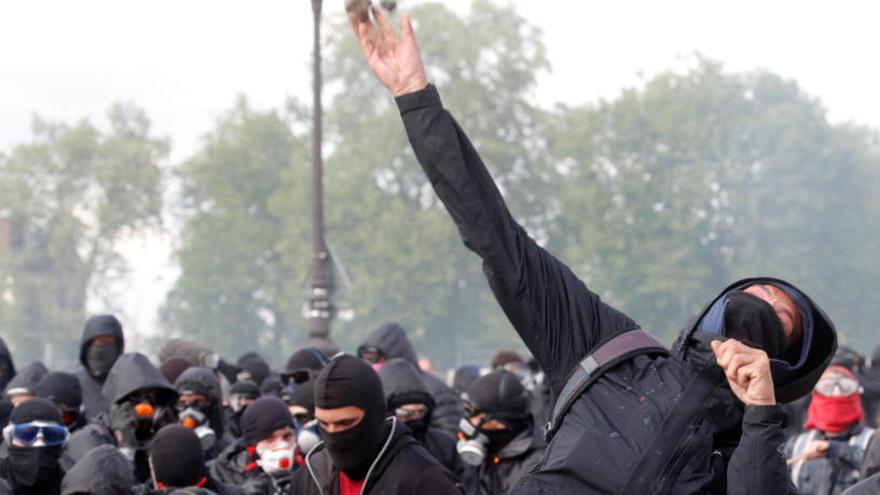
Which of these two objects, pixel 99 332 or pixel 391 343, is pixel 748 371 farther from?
pixel 391 343

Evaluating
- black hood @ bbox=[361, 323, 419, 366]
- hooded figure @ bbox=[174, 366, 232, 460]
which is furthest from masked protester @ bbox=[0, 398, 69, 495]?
black hood @ bbox=[361, 323, 419, 366]

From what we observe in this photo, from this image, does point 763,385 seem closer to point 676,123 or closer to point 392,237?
point 392,237

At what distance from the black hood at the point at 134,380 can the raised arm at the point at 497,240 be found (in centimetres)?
491

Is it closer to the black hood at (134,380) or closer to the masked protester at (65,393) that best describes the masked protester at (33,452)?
the black hood at (134,380)

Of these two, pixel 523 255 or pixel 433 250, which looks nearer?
pixel 523 255

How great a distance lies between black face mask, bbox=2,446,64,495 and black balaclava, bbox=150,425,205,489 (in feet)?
1.73

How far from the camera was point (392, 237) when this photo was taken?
50344mm

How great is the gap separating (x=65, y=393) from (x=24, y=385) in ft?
1.75

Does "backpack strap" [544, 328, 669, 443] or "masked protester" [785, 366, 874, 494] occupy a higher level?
"backpack strap" [544, 328, 669, 443]

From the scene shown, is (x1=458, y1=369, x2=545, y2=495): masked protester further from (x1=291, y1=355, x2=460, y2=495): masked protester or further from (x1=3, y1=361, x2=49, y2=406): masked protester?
(x1=291, y1=355, x2=460, y2=495): masked protester

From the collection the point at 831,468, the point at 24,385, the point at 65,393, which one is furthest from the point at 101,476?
the point at 831,468

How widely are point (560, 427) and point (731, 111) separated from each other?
58605 millimetres

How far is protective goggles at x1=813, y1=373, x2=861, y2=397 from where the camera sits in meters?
9.36

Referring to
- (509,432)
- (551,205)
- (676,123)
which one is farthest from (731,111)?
(509,432)
